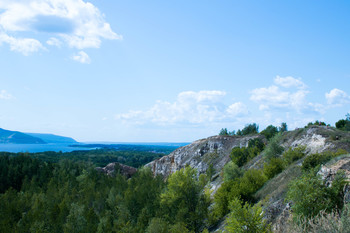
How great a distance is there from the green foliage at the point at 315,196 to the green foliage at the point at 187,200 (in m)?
24.3

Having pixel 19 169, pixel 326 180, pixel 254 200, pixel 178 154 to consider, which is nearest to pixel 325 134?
pixel 254 200

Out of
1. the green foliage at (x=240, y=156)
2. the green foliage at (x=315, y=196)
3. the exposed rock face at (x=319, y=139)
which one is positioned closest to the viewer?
the green foliage at (x=315, y=196)

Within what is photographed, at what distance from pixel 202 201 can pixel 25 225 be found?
30050mm

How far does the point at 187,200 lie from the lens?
45.8 metres

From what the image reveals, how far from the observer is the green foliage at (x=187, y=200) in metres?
43.7

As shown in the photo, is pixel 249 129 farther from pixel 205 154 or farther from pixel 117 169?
pixel 117 169

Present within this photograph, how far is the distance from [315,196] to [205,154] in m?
76.2

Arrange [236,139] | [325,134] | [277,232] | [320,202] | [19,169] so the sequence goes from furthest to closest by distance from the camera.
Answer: [19,169], [236,139], [325,134], [320,202], [277,232]

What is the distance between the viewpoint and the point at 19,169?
102500 mm

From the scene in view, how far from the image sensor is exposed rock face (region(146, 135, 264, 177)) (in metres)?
87.9

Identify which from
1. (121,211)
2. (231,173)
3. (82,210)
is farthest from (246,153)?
(82,210)

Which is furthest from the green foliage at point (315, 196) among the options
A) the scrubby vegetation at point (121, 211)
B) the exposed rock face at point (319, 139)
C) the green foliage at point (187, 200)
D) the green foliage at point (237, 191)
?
the green foliage at point (187, 200)

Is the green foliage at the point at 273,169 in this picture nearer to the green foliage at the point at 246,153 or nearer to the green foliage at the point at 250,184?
the green foliage at the point at 250,184

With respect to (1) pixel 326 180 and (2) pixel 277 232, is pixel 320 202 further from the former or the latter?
(2) pixel 277 232
